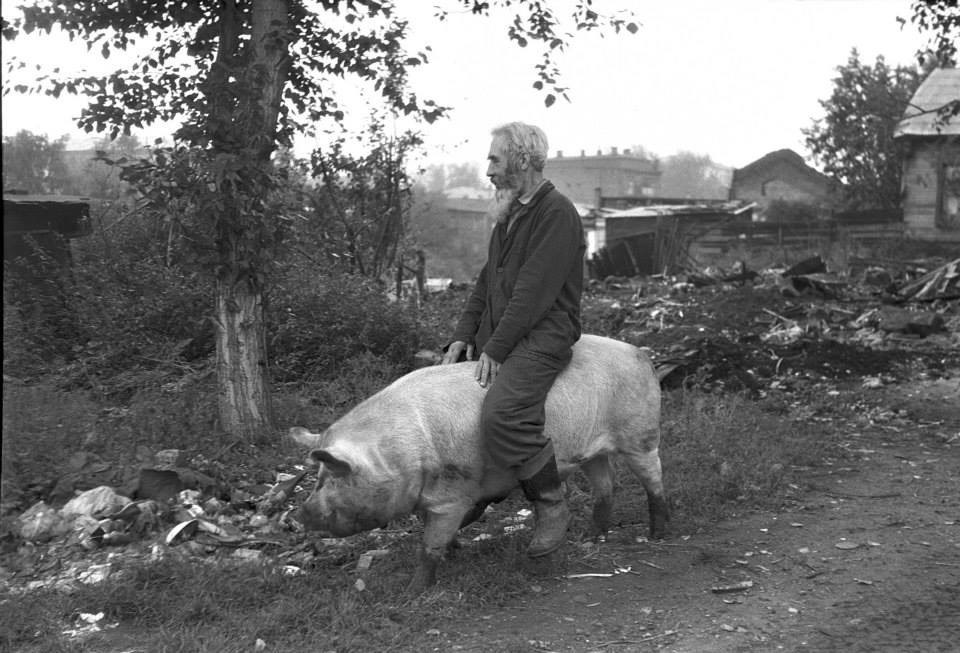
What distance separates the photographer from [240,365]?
7.44m

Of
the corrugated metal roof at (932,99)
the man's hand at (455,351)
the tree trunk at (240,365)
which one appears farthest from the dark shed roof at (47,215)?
the corrugated metal roof at (932,99)

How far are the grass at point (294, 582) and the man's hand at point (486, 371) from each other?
92 cm

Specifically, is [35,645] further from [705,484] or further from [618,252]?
[618,252]

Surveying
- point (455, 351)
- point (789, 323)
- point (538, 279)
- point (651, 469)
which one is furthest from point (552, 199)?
point (789, 323)

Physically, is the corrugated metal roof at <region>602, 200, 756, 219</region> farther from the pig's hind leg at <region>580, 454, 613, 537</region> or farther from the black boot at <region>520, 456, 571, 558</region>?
the black boot at <region>520, 456, 571, 558</region>

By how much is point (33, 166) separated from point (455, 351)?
1063cm

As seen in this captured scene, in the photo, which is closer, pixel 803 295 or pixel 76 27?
pixel 76 27

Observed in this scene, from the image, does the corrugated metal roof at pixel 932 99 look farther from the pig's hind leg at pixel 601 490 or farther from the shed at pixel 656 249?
the pig's hind leg at pixel 601 490

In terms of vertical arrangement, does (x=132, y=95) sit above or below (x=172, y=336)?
above

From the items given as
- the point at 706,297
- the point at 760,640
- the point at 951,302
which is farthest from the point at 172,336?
the point at 951,302

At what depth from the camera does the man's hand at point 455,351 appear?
17.1 ft

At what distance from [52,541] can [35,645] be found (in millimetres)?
1537

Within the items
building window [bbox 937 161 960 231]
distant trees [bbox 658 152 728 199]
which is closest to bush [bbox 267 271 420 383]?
building window [bbox 937 161 960 231]

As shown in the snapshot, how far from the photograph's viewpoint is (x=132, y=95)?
734cm
